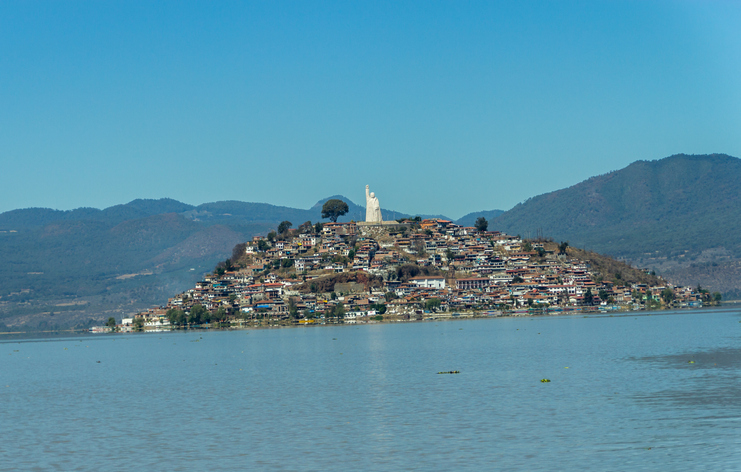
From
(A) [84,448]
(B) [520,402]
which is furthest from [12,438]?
(B) [520,402]

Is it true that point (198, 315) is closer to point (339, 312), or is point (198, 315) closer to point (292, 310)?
point (292, 310)

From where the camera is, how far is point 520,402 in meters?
41.6

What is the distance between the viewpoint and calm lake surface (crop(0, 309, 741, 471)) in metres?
30.4

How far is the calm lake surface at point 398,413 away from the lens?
99.8 feet

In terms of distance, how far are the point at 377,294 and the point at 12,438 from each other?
158m

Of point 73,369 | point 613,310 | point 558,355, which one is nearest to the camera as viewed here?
point 558,355

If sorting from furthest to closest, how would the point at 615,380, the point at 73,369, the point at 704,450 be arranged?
the point at 73,369
the point at 615,380
the point at 704,450

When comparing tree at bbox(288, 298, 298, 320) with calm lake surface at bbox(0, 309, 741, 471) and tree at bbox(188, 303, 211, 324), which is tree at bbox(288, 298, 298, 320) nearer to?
tree at bbox(188, 303, 211, 324)

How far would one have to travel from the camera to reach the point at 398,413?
4044 centimetres

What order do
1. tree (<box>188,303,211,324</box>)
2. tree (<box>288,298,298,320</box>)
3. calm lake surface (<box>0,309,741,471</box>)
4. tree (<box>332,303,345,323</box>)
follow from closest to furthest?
calm lake surface (<box>0,309,741,471</box>) → tree (<box>332,303,345,323</box>) → tree (<box>288,298,298,320</box>) → tree (<box>188,303,211,324</box>)

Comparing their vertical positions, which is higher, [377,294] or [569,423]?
[377,294]

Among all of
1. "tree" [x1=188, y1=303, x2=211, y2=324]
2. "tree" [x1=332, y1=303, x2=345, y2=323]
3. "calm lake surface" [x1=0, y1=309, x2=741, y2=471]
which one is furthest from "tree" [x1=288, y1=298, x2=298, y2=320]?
"calm lake surface" [x1=0, y1=309, x2=741, y2=471]

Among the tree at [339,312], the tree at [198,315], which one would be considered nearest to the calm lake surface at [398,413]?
the tree at [339,312]

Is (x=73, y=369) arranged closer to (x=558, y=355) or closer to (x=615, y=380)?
(x=558, y=355)
